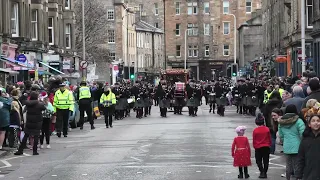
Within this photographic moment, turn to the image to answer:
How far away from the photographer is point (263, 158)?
16703mm

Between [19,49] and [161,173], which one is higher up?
[19,49]

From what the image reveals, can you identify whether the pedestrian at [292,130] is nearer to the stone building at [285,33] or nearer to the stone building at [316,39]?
the stone building at [285,33]

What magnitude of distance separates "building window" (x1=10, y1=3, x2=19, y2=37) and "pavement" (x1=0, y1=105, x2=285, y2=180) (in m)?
16.8

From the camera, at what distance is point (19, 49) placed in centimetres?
4578

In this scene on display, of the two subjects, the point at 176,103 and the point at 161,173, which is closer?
the point at 161,173

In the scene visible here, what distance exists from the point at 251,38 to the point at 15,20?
5775cm

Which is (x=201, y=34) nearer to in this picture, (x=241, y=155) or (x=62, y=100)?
(x=62, y=100)

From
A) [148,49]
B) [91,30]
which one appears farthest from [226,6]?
[91,30]

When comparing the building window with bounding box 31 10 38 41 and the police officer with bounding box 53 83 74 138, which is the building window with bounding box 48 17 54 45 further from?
the police officer with bounding box 53 83 74 138

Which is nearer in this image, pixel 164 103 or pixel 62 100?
pixel 62 100

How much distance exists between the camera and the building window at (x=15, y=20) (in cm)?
4556

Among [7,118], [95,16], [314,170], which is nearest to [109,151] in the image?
[7,118]

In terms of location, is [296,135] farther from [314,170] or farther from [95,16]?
[95,16]

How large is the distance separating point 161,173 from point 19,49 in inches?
1178
